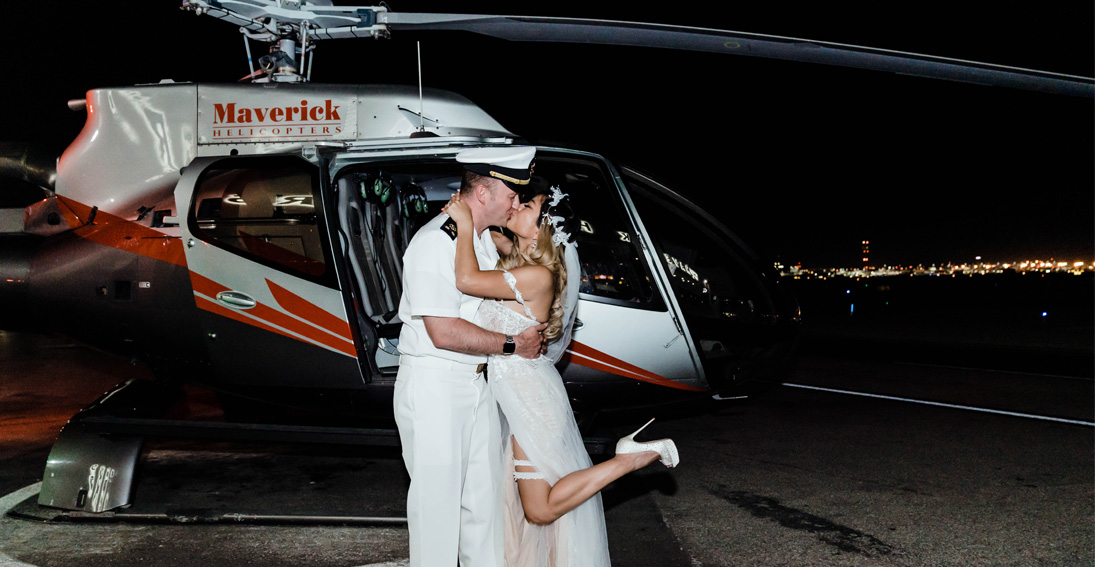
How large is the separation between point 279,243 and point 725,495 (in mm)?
3102

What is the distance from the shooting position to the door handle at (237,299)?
427 cm

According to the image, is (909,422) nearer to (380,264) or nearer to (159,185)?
(380,264)

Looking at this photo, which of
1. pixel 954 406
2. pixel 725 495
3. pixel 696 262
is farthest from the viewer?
pixel 954 406

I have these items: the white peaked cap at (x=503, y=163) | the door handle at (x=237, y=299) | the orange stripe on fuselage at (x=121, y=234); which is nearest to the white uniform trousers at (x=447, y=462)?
the white peaked cap at (x=503, y=163)

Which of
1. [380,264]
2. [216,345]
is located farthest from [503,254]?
[380,264]

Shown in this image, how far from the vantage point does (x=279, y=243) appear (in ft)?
14.2

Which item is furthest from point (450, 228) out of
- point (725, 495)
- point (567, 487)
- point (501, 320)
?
point (725, 495)

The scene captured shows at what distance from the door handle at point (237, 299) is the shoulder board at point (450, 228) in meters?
2.12

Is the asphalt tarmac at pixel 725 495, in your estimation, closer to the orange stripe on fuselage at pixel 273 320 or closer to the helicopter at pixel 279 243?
the helicopter at pixel 279 243

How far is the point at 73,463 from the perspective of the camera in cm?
408

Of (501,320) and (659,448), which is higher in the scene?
(501,320)

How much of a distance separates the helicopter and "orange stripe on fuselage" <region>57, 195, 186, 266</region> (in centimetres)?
1

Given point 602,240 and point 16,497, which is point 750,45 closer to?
point 602,240

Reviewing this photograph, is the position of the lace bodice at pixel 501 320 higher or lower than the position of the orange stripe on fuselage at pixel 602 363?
higher
